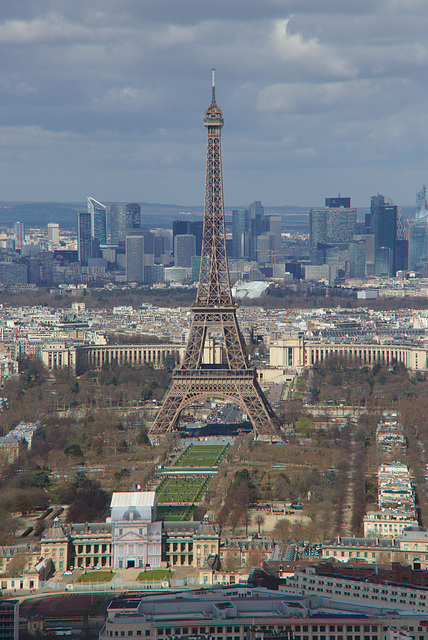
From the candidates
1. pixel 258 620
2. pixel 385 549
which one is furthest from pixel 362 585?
pixel 385 549

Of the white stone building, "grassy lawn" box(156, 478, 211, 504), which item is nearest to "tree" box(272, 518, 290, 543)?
the white stone building

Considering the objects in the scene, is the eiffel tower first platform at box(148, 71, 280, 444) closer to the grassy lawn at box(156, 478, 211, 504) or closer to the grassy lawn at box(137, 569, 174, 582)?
the grassy lawn at box(156, 478, 211, 504)

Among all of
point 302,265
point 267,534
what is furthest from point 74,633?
point 302,265

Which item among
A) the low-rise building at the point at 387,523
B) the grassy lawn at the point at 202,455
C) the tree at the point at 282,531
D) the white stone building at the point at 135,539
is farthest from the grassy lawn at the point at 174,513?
the grassy lawn at the point at 202,455

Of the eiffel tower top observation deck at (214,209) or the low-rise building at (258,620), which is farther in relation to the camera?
the eiffel tower top observation deck at (214,209)

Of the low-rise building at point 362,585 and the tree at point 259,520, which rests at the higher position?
the low-rise building at point 362,585

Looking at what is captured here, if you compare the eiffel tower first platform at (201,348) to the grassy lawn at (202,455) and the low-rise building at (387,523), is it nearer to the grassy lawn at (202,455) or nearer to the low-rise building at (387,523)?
the grassy lawn at (202,455)

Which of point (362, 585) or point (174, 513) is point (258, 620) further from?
point (174, 513)
